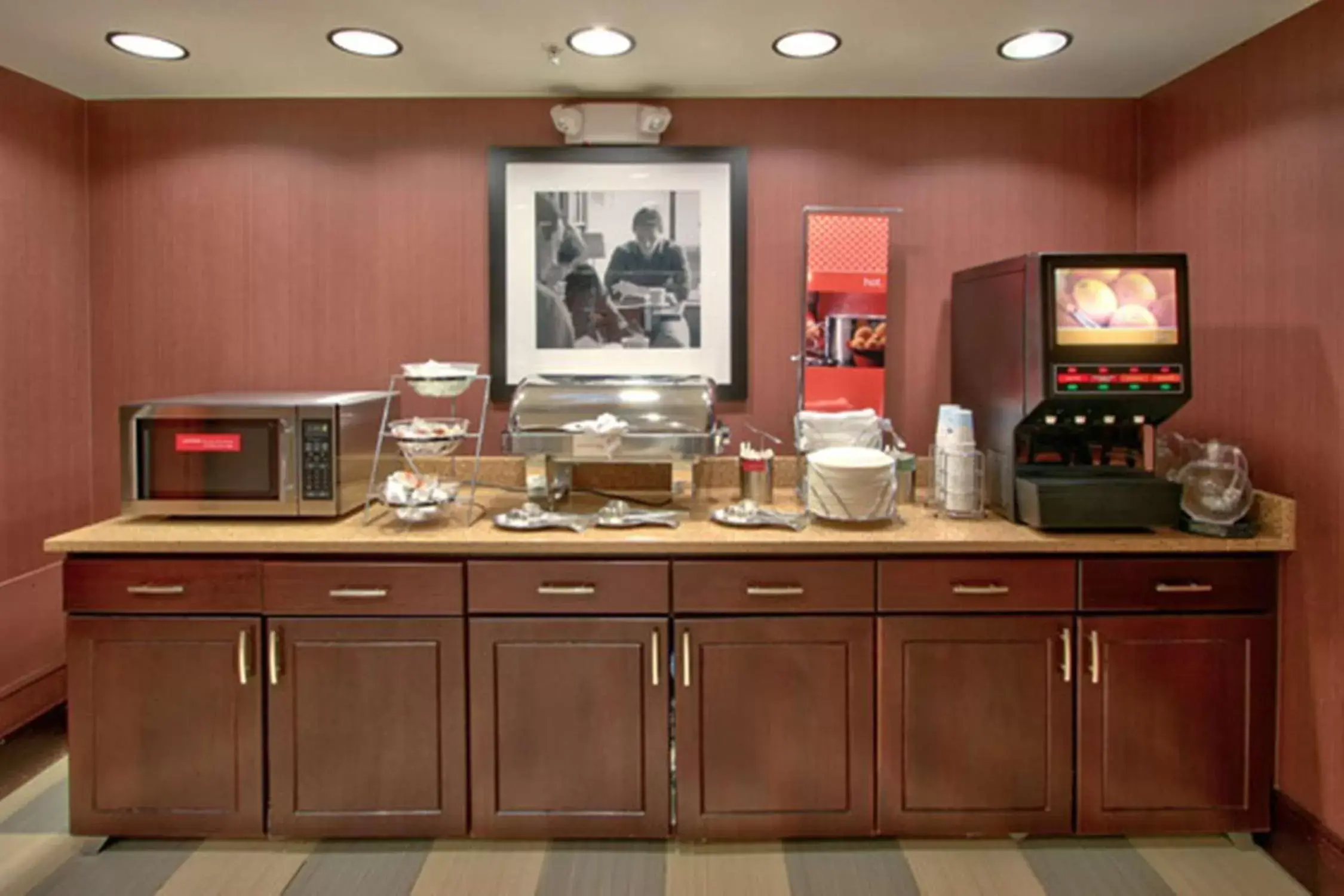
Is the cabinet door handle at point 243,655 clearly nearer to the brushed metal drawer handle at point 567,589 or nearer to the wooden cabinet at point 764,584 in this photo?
the brushed metal drawer handle at point 567,589

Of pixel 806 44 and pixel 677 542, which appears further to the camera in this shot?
pixel 806 44

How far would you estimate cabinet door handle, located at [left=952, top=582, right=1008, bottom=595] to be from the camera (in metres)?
2.29

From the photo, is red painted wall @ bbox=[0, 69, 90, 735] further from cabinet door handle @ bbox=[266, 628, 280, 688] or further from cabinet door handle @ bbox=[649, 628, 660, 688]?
cabinet door handle @ bbox=[649, 628, 660, 688]

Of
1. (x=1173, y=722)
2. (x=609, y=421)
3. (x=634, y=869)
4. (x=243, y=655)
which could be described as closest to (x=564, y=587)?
(x=609, y=421)

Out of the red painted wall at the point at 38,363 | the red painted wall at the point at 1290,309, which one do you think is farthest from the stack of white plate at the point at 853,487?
the red painted wall at the point at 38,363

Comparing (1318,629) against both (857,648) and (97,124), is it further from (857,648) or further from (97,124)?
(97,124)

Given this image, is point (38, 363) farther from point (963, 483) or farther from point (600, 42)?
point (963, 483)

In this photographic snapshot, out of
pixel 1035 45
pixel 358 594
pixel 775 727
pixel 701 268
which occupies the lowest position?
pixel 775 727

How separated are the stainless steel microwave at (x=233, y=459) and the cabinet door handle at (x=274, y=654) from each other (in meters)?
0.34

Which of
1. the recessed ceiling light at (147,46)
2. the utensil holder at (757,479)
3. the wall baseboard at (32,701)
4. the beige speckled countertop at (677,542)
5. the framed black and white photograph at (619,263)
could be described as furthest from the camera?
the framed black and white photograph at (619,263)

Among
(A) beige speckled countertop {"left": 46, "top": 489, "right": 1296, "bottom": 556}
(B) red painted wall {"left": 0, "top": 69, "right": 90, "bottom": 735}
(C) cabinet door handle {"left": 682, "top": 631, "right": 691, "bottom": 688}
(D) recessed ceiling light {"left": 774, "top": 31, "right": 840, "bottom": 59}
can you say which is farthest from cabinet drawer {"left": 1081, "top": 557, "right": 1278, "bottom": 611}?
(B) red painted wall {"left": 0, "top": 69, "right": 90, "bottom": 735}

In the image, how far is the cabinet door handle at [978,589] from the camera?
2.29m

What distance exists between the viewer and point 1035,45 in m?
2.55

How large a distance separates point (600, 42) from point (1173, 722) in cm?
243
